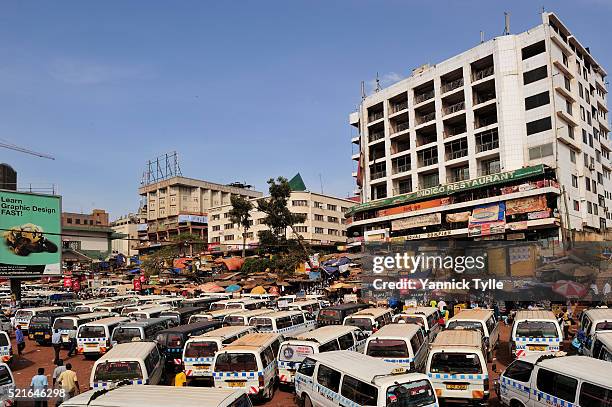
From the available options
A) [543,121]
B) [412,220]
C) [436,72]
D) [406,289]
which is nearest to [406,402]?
[406,289]

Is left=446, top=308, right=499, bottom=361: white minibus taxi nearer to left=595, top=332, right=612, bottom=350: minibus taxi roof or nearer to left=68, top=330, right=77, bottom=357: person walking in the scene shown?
left=595, top=332, right=612, bottom=350: minibus taxi roof

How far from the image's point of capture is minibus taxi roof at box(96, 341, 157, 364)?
1298cm

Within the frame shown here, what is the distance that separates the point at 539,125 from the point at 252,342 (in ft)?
142

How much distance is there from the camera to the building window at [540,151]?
154ft

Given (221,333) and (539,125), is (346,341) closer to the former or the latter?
(221,333)

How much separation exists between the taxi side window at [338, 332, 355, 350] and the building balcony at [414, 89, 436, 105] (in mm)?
47561

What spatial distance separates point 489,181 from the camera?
49375 millimetres

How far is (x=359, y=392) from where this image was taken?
9.95 m

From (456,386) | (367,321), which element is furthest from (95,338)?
(456,386)

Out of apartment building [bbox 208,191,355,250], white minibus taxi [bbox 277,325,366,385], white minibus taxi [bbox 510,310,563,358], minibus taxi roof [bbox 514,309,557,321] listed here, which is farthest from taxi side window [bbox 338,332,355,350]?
apartment building [bbox 208,191,355,250]

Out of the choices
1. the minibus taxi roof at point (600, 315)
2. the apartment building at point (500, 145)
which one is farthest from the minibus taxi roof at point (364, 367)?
the apartment building at point (500, 145)

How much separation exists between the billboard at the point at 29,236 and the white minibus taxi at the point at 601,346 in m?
39.1

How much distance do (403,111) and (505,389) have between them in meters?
53.1

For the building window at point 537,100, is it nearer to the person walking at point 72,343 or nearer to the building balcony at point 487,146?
the building balcony at point 487,146
